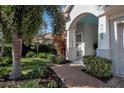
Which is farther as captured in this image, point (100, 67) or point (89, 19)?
point (89, 19)

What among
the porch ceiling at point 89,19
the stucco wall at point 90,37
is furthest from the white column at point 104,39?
the stucco wall at point 90,37

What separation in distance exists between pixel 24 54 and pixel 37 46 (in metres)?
2.27

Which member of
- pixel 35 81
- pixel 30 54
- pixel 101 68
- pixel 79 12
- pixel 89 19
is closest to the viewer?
pixel 35 81

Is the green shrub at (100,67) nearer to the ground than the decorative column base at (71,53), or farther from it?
nearer to the ground

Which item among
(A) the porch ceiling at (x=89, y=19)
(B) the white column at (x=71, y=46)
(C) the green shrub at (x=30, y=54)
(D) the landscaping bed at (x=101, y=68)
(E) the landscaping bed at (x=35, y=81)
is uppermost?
(A) the porch ceiling at (x=89, y=19)

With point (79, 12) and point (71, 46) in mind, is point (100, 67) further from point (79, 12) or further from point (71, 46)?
point (71, 46)

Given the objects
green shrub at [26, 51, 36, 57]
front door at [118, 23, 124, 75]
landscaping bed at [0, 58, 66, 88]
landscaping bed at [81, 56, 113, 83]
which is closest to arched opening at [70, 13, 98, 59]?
landscaping bed at [81, 56, 113, 83]

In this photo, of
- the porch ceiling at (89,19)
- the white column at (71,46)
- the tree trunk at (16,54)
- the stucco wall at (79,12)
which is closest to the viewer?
the tree trunk at (16,54)

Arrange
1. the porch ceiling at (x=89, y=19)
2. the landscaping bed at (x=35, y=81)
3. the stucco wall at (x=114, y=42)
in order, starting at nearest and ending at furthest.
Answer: the landscaping bed at (x=35, y=81)
the stucco wall at (x=114, y=42)
the porch ceiling at (x=89, y=19)

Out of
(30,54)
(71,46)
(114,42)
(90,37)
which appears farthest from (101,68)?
(30,54)

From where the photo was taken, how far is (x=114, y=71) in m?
12.0

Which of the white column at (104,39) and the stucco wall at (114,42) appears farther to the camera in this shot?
the white column at (104,39)

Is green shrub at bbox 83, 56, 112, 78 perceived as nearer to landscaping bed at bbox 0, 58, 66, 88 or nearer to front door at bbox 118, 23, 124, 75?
front door at bbox 118, 23, 124, 75

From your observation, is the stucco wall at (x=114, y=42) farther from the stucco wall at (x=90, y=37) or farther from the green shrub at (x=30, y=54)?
the green shrub at (x=30, y=54)
